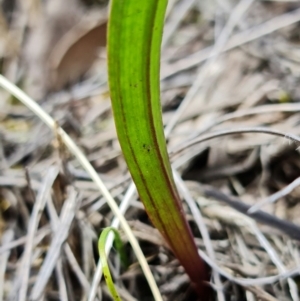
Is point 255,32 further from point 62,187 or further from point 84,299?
point 84,299

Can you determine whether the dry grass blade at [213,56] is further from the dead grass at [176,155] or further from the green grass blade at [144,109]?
the green grass blade at [144,109]

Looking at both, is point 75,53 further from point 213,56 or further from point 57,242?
point 57,242

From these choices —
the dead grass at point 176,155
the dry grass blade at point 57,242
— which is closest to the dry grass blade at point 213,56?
the dead grass at point 176,155

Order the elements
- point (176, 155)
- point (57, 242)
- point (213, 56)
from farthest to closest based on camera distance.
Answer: point (213, 56), point (176, 155), point (57, 242)

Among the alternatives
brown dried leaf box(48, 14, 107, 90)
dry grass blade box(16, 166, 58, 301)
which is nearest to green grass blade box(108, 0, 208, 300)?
dry grass blade box(16, 166, 58, 301)

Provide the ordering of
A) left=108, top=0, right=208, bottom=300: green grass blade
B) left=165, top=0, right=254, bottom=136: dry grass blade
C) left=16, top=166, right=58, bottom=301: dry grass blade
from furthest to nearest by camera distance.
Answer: left=165, top=0, right=254, bottom=136: dry grass blade
left=16, top=166, right=58, bottom=301: dry grass blade
left=108, top=0, right=208, bottom=300: green grass blade

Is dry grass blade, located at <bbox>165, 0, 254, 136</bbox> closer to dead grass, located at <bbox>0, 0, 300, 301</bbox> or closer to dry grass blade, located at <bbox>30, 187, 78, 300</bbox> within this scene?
dead grass, located at <bbox>0, 0, 300, 301</bbox>

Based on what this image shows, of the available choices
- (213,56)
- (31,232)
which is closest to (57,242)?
(31,232)

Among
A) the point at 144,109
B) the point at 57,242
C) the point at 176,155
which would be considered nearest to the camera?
the point at 144,109
